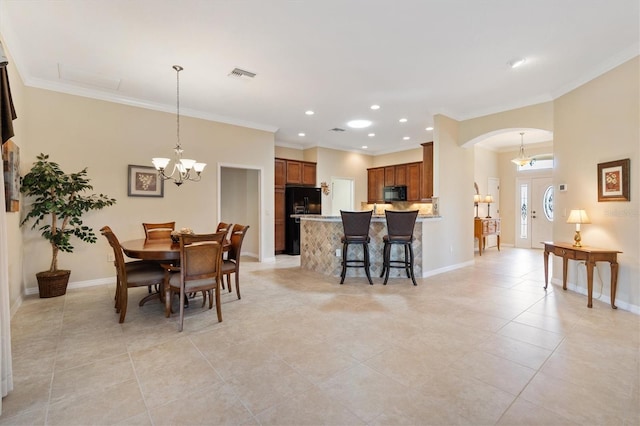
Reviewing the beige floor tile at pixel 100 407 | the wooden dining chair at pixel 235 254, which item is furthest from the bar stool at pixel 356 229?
the beige floor tile at pixel 100 407

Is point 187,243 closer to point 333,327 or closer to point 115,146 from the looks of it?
point 333,327

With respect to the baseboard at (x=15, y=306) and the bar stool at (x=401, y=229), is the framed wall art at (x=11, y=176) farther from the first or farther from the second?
the bar stool at (x=401, y=229)

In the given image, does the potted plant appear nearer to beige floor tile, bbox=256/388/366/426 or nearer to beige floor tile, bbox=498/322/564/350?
beige floor tile, bbox=256/388/366/426

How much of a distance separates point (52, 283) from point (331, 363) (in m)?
3.79

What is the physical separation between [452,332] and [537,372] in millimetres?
732

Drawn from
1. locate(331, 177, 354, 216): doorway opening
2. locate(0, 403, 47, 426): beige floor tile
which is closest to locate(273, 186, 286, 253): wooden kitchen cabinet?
A: locate(331, 177, 354, 216): doorway opening

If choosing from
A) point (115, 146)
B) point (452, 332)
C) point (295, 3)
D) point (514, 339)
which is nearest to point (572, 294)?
point (514, 339)

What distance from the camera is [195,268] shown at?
2879 millimetres

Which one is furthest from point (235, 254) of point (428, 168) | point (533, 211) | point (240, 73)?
point (533, 211)

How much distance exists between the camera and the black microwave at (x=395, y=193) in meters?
7.90

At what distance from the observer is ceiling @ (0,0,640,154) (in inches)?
100

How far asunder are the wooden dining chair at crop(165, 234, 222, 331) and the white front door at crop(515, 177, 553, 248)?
848 centimetres

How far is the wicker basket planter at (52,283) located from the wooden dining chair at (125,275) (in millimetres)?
1160

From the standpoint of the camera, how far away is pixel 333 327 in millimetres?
2867
